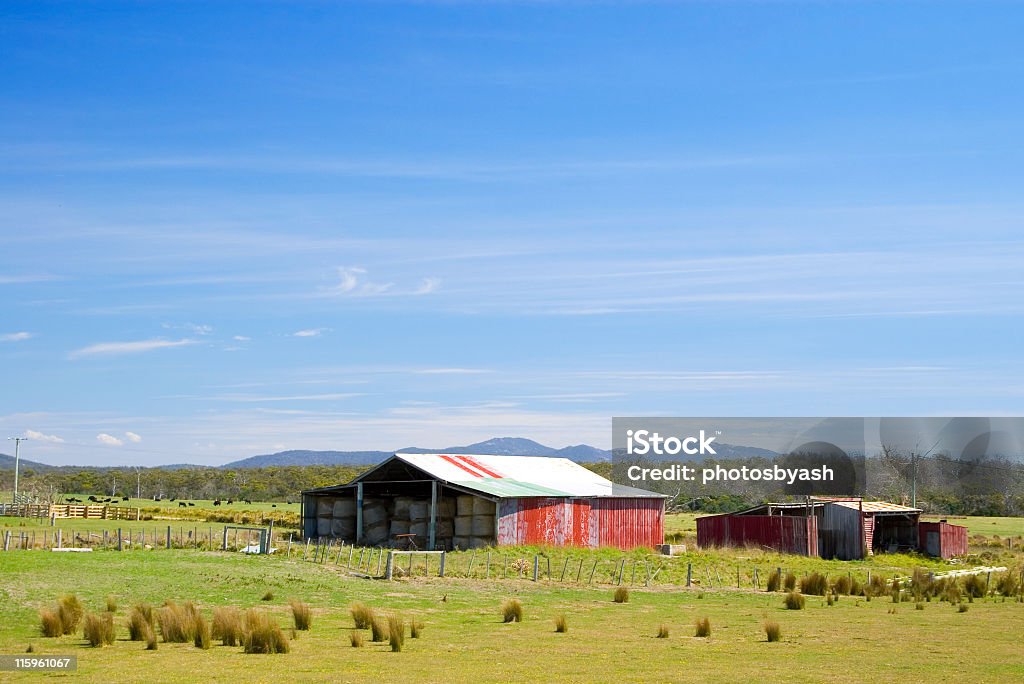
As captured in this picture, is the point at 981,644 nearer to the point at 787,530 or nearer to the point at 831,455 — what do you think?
the point at 787,530

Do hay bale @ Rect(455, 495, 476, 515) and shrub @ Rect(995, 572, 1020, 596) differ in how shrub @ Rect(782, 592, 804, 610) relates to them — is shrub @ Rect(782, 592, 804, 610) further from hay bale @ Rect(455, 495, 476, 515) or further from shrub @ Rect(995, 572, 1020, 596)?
hay bale @ Rect(455, 495, 476, 515)

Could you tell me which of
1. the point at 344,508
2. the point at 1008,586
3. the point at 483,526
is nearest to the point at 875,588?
the point at 1008,586

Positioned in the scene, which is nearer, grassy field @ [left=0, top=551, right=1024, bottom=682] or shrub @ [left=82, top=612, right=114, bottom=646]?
grassy field @ [left=0, top=551, right=1024, bottom=682]

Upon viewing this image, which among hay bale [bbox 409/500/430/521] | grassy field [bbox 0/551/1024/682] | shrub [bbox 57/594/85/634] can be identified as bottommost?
grassy field [bbox 0/551/1024/682]

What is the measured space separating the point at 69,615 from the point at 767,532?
40.2 m

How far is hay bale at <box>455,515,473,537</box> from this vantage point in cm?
5328

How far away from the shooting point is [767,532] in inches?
2221

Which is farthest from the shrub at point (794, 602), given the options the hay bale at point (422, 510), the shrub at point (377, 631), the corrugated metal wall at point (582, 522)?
the hay bale at point (422, 510)

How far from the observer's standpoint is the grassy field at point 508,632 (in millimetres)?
18266

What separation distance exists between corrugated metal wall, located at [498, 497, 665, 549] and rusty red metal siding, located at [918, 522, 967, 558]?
13316 mm

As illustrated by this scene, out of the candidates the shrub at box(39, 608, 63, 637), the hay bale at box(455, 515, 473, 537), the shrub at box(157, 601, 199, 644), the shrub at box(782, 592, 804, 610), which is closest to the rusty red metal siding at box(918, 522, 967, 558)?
the hay bale at box(455, 515, 473, 537)

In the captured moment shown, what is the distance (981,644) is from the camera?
23031mm

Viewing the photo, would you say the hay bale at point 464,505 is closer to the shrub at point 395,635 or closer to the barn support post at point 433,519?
the barn support post at point 433,519

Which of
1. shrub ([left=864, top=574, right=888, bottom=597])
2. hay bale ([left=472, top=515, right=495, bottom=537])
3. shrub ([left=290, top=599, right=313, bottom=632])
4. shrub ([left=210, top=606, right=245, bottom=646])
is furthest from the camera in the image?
hay bale ([left=472, top=515, right=495, bottom=537])
